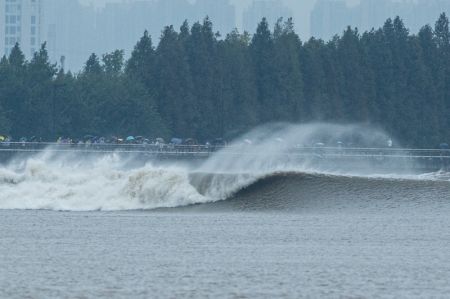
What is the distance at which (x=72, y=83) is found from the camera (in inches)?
4899

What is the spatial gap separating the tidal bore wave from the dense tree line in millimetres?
54771

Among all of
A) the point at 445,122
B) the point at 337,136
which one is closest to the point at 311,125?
the point at 337,136

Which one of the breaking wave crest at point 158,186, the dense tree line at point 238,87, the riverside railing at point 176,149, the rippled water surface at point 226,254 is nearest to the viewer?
the rippled water surface at point 226,254

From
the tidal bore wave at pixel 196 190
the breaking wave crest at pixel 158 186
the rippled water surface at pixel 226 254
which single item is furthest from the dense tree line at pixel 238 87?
the rippled water surface at pixel 226 254

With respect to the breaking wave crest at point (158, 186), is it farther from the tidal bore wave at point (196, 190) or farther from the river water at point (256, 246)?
the river water at point (256, 246)

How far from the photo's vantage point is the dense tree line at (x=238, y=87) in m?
120

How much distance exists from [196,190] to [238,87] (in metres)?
62.9

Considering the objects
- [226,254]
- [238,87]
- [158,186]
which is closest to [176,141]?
[238,87]

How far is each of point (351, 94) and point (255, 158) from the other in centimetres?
Result: 5560

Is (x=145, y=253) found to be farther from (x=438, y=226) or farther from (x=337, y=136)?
(x=337, y=136)

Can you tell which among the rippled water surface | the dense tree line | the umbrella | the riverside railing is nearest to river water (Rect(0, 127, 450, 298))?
the rippled water surface

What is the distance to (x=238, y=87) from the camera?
124m

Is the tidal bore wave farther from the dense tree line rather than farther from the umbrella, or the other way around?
the dense tree line

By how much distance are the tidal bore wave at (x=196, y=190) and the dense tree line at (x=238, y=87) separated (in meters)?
54.8
